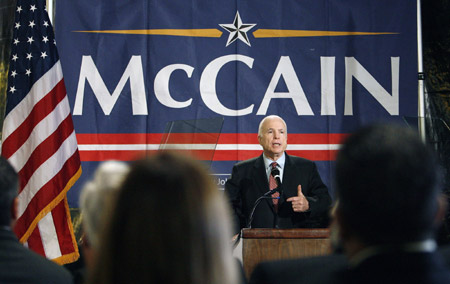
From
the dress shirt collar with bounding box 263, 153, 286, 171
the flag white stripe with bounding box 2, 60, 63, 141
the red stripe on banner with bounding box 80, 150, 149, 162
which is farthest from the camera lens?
the red stripe on banner with bounding box 80, 150, 149, 162

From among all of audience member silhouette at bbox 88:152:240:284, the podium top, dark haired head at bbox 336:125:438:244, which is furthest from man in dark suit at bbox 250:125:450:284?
the podium top

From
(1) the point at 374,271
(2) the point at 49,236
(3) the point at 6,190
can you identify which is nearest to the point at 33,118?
(2) the point at 49,236

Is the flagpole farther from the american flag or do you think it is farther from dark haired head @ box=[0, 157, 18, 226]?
dark haired head @ box=[0, 157, 18, 226]

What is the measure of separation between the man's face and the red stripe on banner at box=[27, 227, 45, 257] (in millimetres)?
1771

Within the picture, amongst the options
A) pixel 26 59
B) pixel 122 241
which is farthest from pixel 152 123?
pixel 122 241

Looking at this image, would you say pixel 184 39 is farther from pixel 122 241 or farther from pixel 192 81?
pixel 122 241

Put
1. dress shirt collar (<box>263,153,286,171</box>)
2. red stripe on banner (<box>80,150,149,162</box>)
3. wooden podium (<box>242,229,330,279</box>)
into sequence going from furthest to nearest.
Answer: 1. red stripe on banner (<box>80,150,149,162</box>)
2. dress shirt collar (<box>263,153,286,171</box>)
3. wooden podium (<box>242,229,330,279</box>)

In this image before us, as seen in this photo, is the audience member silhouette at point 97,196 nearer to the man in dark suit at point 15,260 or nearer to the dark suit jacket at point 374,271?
the man in dark suit at point 15,260

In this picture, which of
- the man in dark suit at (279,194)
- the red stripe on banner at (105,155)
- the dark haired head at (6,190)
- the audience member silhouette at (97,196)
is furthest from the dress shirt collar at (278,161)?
the audience member silhouette at (97,196)

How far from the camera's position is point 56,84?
453cm

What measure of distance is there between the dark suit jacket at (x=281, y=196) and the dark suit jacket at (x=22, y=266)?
252 cm

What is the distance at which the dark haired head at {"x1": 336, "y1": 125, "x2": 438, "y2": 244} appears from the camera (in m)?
0.78

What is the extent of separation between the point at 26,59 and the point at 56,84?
30 centimetres

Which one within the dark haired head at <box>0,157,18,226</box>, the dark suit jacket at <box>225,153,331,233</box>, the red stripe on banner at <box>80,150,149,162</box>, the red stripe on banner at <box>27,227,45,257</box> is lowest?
the red stripe on banner at <box>27,227,45,257</box>
